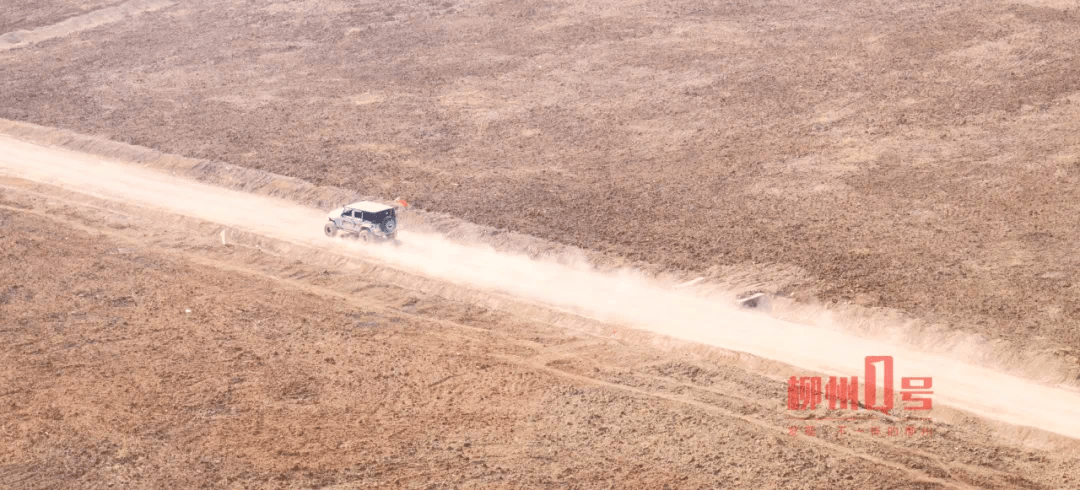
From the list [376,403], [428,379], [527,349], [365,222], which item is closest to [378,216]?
[365,222]

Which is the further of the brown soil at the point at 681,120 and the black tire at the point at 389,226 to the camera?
the black tire at the point at 389,226

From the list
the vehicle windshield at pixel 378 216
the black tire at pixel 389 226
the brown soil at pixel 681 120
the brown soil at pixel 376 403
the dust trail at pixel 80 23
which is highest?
the dust trail at pixel 80 23

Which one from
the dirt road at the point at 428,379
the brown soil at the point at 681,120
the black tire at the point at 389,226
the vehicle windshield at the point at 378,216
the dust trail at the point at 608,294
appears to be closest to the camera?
the dirt road at the point at 428,379

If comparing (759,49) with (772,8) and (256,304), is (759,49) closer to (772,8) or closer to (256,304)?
(772,8)

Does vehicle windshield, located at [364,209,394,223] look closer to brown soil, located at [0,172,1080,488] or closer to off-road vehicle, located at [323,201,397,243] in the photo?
off-road vehicle, located at [323,201,397,243]

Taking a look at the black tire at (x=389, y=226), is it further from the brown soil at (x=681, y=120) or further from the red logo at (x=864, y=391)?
the red logo at (x=864, y=391)

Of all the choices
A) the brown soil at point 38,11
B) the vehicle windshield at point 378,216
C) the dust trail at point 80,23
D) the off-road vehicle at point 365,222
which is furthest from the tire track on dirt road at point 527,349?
the brown soil at point 38,11

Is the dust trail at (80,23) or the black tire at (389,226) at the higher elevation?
the dust trail at (80,23)

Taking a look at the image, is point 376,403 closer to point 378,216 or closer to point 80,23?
point 378,216
